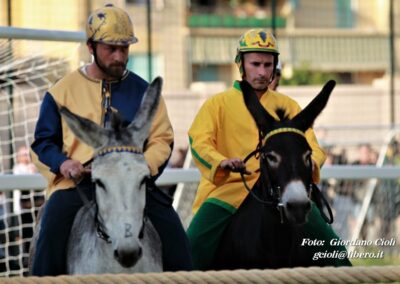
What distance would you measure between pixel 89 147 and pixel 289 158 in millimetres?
1195

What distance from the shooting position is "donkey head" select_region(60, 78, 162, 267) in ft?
20.8

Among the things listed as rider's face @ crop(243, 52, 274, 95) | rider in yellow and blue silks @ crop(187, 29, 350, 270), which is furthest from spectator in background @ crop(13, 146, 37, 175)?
rider's face @ crop(243, 52, 274, 95)

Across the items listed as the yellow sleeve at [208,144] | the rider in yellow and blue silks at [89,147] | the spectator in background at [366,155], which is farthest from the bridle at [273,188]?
the spectator in background at [366,155]

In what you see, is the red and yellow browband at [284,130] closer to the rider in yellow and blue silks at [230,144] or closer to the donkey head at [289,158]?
the donkey head at [289,158]

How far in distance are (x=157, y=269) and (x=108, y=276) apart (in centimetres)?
175

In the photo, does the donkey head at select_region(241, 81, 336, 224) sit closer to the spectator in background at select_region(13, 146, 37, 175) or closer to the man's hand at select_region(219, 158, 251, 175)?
the man's hand at select_region(219, 158, 251, 175)

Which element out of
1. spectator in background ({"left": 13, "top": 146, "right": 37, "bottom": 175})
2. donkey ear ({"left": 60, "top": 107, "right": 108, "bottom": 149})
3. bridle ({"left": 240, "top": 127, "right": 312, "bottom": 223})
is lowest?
spectator in background ({"left": 13, "top": 146, "right": 37, "bottom": 175})

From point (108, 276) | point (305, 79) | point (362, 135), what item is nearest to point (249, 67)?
point (108, 276)

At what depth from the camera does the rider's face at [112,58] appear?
24.3 feet

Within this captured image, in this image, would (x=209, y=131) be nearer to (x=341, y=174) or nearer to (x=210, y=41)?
(x=341, y=174)

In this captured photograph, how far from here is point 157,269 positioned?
7027 mm

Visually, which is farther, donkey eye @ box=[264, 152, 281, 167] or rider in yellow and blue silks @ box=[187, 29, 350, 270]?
rider in yellow and blue silks @ box=[187, 29, 350, 270]

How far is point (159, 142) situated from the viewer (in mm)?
7301

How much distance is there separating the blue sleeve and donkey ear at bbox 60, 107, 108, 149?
1.93ft
